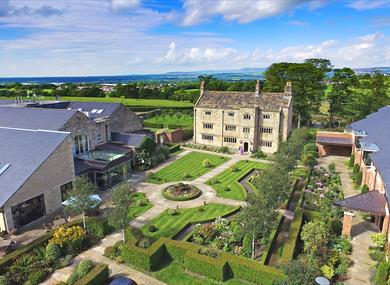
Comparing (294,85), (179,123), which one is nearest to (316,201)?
(294,85)

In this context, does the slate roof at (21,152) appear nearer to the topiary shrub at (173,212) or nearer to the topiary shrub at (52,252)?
the topiary shrub at (52,252)

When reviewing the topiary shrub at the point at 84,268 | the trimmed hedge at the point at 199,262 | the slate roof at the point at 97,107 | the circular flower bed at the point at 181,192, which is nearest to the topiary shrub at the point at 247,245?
the trimmed hedge at the point at 199,262

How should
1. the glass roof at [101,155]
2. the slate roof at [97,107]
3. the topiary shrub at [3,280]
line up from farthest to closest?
the slate roof at [97,107], the glass roof at [101,155], the topiary shrub at [3,280]

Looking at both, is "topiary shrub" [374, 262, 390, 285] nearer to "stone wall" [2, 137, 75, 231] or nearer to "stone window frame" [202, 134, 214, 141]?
"stone wall" [2, 137, 75, 231]

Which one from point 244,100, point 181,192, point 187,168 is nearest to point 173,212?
point 181,192

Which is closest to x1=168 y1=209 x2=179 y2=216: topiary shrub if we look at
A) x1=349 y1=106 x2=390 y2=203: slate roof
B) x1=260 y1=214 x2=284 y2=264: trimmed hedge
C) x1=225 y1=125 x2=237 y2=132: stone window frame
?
x1=260 y1=214 x2=284 y2=264: trimmed hedge

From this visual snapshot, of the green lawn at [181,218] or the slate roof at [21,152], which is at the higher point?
the slate roof at [21,152]
